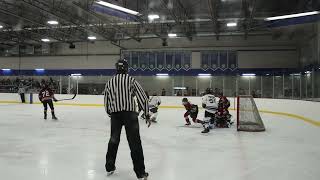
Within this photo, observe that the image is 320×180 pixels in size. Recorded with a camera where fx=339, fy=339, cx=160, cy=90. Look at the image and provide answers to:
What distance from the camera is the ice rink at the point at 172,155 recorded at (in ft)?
11.9

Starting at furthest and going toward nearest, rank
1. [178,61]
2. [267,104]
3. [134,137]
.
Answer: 1. [178,61]
2. [267,104]
3. [134,137]

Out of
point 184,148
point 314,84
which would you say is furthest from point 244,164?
point 314,84

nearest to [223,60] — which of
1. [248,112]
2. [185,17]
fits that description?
[185,17]

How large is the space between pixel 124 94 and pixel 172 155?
177 cm

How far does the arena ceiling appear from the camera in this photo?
13867 millimetres

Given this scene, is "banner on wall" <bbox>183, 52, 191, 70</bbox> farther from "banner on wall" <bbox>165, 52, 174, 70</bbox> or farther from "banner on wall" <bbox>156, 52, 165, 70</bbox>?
"banner on wall" <bbox>156, 52, 165, 70</bbox>

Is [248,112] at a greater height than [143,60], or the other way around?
[143,60]

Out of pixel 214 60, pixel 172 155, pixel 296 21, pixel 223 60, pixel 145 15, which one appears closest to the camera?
pixel 172 155

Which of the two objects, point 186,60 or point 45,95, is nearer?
point 45,95

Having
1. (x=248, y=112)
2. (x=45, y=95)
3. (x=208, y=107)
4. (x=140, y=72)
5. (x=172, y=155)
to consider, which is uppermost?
(x=140, y=72)

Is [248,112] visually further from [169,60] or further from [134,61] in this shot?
[134,61]

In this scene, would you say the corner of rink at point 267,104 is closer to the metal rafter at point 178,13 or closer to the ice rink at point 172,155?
the ice rink at point 172,155

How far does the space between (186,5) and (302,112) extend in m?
7.31

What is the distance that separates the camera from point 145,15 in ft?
50.8
